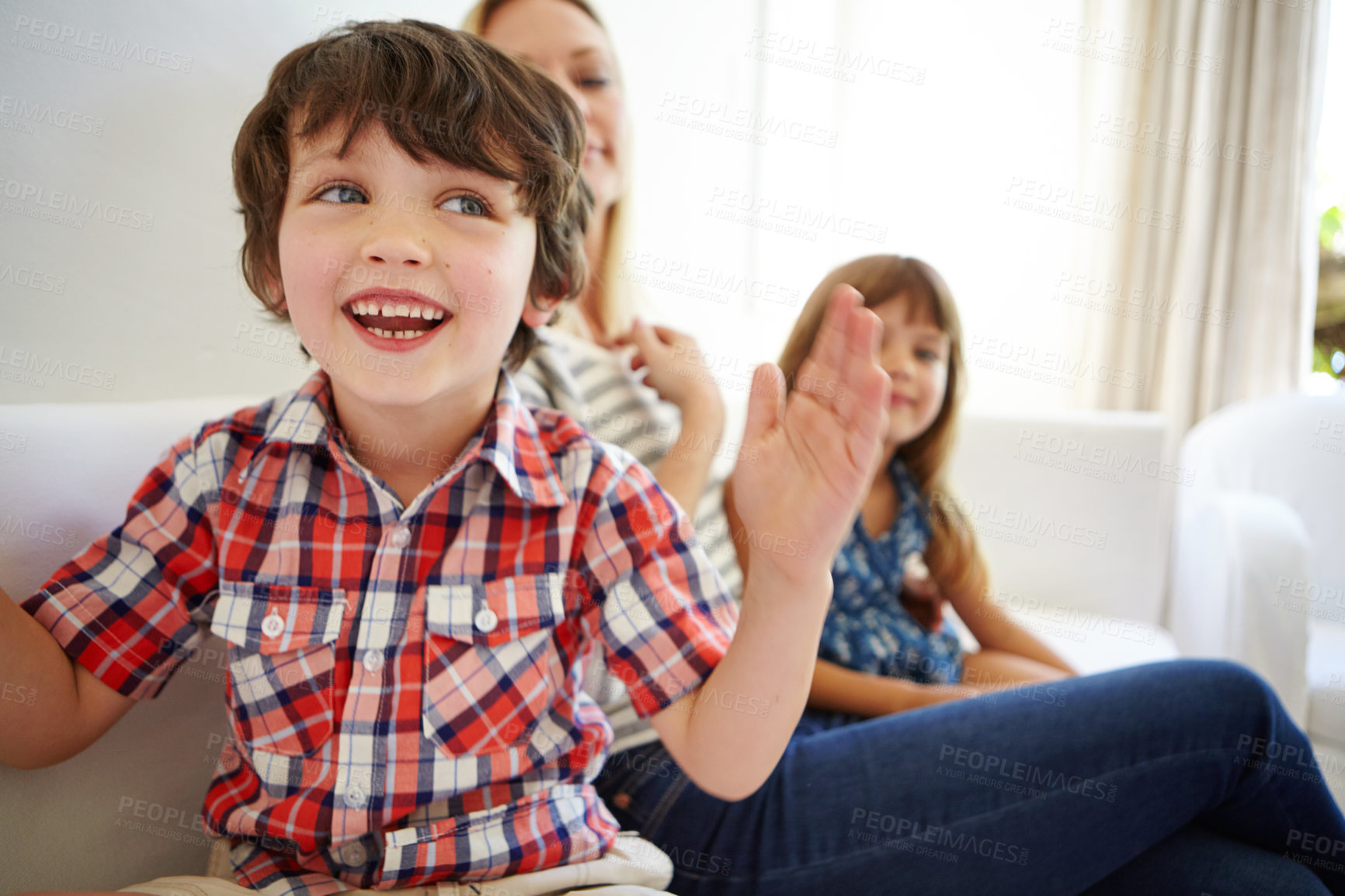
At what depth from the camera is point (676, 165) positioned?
1976 millimetres

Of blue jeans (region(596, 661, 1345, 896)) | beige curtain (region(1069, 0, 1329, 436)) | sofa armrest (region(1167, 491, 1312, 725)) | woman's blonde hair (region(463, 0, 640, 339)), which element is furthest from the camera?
beige curtain (region(1069, 0, 1329, 436))

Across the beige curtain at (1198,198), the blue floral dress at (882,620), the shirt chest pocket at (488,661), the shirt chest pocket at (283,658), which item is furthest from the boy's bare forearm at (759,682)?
the beige curtain at (1198,198)

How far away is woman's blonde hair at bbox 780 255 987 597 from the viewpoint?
3.92 ft

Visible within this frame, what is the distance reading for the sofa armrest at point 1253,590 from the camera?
4.65ft

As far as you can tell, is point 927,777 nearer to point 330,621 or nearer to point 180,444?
point 330,621

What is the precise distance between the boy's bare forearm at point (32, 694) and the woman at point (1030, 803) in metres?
0.47

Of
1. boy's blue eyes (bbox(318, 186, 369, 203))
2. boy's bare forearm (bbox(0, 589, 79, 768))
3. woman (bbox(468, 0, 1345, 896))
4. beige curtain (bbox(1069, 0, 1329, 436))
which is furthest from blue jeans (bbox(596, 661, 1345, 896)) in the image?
beige curtain (bbox(1069, 0, 1329, 436))

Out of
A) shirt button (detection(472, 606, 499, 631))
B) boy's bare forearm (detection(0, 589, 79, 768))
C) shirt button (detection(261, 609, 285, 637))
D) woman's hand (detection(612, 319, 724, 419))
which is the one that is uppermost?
woman's hand (detection(612, 319, 724, 419))

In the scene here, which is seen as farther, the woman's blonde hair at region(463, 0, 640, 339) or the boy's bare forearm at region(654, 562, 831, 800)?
the woman's blonde hair at region(463, 0, 640, 339)

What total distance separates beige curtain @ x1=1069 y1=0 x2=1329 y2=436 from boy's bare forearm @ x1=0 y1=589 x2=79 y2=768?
264 centimetres

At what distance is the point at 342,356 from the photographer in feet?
2.04

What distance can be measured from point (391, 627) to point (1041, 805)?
0.58 meters

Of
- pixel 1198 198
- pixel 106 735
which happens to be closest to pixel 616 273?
pixel 106 735

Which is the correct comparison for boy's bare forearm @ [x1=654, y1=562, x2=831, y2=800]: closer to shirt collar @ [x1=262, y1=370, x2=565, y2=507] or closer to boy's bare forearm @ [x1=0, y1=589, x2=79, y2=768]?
shirt collar @ [x1=262, y1=370, x2=565, y2=507]
